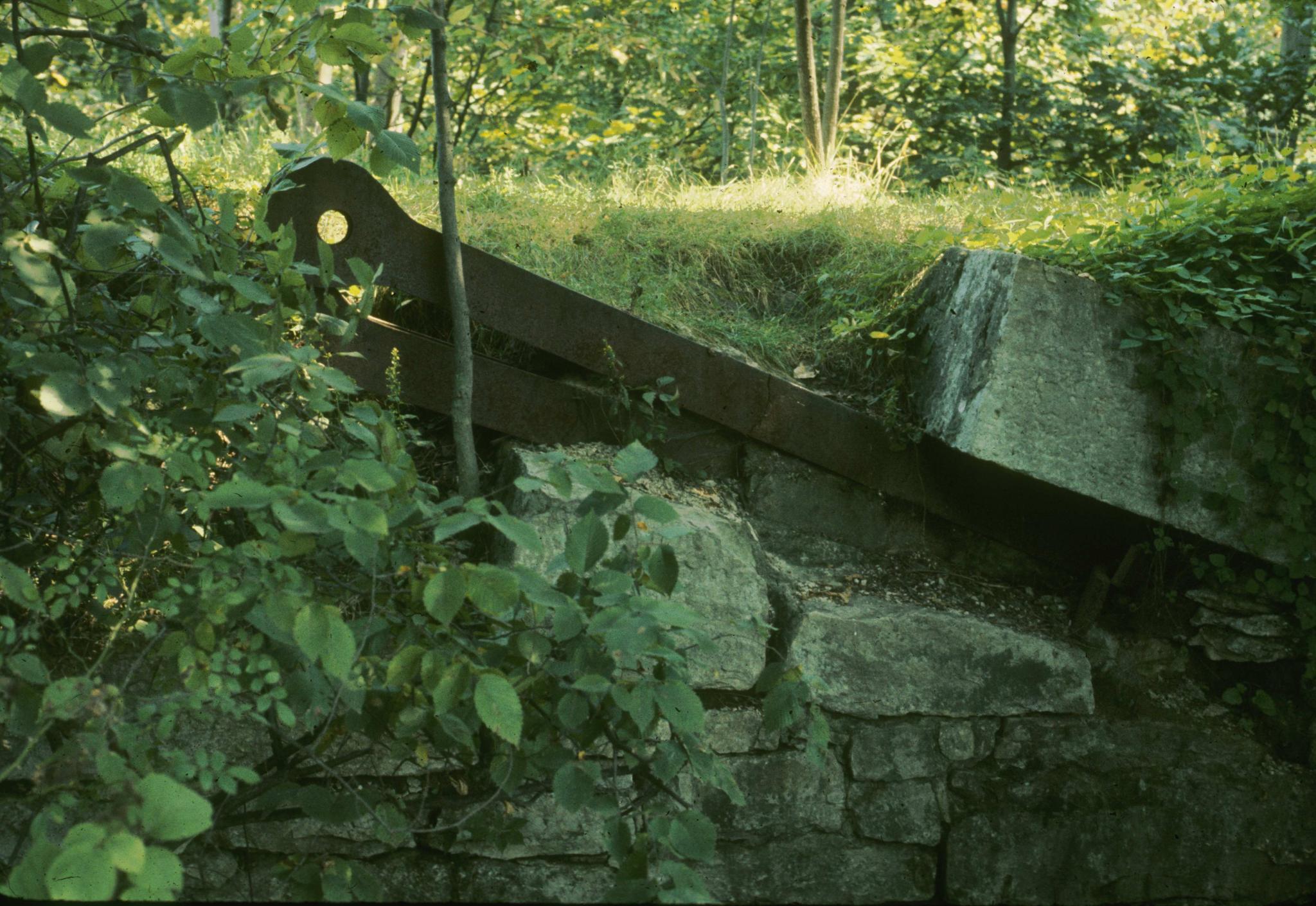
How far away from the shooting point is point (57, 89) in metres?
7.71

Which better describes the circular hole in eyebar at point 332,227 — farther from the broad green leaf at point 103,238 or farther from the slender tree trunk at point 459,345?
the broad green leaf at point 103,238

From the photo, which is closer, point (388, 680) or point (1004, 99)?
point (388, 680)

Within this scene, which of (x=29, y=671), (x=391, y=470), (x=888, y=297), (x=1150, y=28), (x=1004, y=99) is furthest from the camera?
(x=1150, y=28)

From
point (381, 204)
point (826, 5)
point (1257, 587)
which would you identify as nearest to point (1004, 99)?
point (826, 5)

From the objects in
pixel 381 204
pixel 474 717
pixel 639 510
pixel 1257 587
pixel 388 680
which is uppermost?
pixel 381 204

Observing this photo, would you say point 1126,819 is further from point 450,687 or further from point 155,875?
point 155,875

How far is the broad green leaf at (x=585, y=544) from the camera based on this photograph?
1.51 m

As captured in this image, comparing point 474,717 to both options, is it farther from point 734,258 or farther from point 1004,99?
point 1004,99

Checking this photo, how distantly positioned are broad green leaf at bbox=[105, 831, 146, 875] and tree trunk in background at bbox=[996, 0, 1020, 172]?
26.8 feet

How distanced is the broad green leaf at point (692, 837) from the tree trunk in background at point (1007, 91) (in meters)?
7.57

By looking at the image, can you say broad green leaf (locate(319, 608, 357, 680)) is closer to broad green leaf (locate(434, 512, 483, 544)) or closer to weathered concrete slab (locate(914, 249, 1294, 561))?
broad green leaf (locate(434, 512, 483, 544))

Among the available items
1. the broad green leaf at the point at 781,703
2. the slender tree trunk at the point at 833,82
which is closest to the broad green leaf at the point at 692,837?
the broad green leaf at the point at 781,703

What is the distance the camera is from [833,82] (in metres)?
5.27

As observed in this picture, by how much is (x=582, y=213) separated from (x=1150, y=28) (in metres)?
11.7
